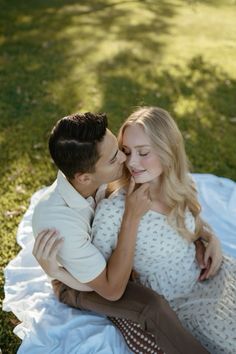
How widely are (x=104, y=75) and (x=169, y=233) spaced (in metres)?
4.88

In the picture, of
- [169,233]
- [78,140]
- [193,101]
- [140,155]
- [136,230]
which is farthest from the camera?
[193,101]

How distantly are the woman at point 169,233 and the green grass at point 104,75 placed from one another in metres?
1.10

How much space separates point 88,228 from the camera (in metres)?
2.97

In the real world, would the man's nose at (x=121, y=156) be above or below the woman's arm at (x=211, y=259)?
above

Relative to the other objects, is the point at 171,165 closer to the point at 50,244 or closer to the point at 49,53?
the point at 50,244

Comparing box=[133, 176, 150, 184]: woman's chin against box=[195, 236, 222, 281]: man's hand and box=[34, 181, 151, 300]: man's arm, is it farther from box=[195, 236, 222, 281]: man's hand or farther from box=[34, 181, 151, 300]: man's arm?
box=[195, 236, 222, 281]: man's hand

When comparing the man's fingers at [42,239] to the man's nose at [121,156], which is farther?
the man's nose at [121,156]

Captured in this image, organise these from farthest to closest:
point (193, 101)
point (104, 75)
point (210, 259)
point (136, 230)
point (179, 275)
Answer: point (104, 75) < point (193, 101) < point (210, 259) < point (179, 275) < point (136, 230)

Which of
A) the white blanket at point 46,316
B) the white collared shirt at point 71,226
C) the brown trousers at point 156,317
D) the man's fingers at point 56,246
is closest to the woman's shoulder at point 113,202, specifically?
the white collared shirt at point 71,226

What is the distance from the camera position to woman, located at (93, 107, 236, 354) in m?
2.94

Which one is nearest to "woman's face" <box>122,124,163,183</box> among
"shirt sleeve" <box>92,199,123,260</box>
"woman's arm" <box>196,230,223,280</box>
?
"shirt sleeve" <box>92,199,123,260</box>

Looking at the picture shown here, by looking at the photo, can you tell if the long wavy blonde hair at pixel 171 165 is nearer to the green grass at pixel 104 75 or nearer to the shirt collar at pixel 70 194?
the shirt collar at pixel 70 194

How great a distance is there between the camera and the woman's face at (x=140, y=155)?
2.93 meters

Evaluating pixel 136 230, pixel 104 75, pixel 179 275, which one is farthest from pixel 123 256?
pixel 104 75
